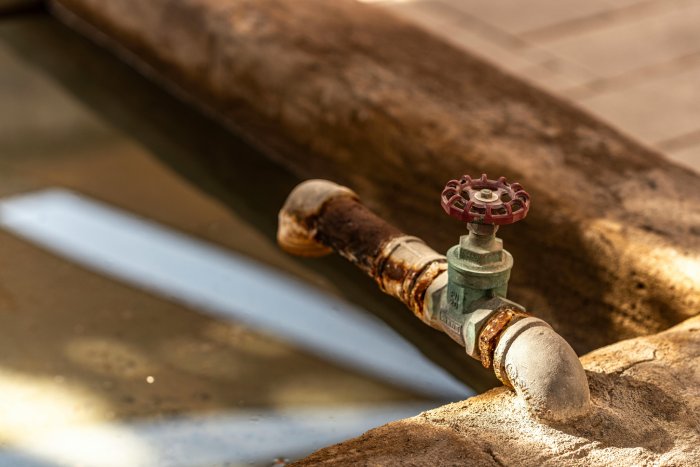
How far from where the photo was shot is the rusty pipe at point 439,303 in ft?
6.56

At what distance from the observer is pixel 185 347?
296 centimetres

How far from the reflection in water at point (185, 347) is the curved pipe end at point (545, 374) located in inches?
28.5

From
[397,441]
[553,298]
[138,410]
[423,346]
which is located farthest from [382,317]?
[397,441]

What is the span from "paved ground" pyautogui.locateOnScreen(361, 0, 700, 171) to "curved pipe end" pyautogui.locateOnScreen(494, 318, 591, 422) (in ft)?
7.11

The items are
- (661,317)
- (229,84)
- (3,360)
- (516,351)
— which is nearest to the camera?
(516,351)

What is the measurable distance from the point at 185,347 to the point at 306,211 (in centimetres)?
62

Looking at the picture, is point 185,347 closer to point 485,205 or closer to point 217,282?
point 217,282

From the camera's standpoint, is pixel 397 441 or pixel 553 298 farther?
pixel 553 298

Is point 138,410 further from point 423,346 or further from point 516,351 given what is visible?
point 516,351

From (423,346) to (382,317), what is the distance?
6.3 inches

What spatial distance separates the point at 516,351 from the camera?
6.76 feet

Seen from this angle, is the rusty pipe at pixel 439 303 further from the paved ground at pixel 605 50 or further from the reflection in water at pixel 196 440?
the paved ground at pixel 605 50

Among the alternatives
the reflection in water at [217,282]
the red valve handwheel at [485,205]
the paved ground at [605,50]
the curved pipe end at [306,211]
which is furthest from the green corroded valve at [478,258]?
the paved ground at [605,50]

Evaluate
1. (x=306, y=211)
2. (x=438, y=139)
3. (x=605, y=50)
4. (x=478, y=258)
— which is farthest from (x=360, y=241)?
(x=605, y=50)
